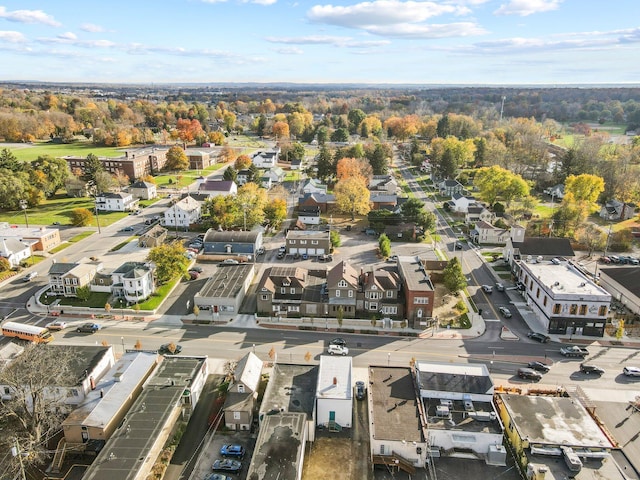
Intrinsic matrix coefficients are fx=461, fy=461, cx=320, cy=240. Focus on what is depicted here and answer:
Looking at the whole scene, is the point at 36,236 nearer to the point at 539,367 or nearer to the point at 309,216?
the point at 309,216

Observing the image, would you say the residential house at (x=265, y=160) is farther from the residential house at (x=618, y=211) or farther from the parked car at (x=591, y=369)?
the parked car at (x=591, y=369)

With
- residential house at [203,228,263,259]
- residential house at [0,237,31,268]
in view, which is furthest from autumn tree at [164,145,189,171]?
residential house at [203,228,263,259]

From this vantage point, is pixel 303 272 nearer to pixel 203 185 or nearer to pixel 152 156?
pixel 203 185

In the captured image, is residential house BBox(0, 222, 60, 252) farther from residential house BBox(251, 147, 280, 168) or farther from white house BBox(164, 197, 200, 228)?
residential house BBox(251, 147, 280, 168)

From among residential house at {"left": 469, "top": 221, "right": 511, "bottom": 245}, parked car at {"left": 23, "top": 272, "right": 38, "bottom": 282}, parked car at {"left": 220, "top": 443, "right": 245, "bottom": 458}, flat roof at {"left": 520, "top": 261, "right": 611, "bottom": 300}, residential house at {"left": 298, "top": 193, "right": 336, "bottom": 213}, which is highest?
residential house at {"left": 298, "top": 193, "right": 336, "bottom": 213}

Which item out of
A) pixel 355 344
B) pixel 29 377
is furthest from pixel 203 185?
pixel 29 377

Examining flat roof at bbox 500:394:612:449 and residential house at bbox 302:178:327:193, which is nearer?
flat roof at bbox 500:394:612:449

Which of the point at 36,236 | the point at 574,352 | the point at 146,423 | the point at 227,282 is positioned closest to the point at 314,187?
the point at 227,282
